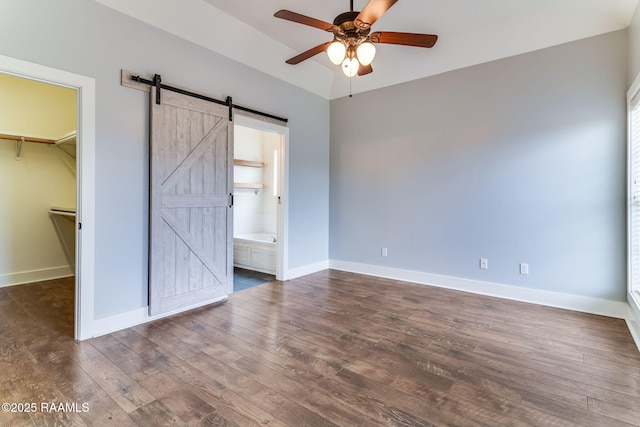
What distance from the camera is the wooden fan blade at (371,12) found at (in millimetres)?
2025

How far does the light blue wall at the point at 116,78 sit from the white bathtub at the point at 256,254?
7.03ft

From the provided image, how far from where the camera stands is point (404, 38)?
2.58 m

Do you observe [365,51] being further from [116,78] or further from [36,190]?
[36,190]

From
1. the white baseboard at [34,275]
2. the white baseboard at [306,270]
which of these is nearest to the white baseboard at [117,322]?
the white baseboard at [306,270]

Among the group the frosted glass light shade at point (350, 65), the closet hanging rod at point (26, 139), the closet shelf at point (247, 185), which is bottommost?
the closet shelf at point (247, 185)

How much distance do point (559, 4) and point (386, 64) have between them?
2031 mm

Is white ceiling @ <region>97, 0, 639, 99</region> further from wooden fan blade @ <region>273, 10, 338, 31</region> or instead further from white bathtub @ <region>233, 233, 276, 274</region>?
white bathtub @ <region>233, 233, 276, 274</region>

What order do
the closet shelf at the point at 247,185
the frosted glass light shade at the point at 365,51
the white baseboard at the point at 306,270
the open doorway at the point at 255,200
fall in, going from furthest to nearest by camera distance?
1. the closet shelf at the point at 247,185
2. the open doorway at the point at 255,200
3. the white baseboard at the point at 306,270
4. the frosted glass light shade at the point at 365,51

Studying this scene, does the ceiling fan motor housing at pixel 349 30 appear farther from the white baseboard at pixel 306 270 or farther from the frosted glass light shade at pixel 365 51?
the white baseboard at pixel 306 270

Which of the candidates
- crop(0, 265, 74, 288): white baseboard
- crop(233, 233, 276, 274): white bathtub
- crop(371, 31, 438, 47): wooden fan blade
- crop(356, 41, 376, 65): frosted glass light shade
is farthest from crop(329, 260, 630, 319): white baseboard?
crop(0, 265, 74, 288): white baseboard

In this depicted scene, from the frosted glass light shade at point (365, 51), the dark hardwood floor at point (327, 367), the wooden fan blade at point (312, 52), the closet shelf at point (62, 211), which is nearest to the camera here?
the dark hardwood floor at point (327, 367)

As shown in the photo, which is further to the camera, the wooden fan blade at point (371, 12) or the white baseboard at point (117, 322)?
the white baseboard at point (117, 322)

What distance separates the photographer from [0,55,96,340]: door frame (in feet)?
8.55

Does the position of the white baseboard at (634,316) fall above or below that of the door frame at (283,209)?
below
